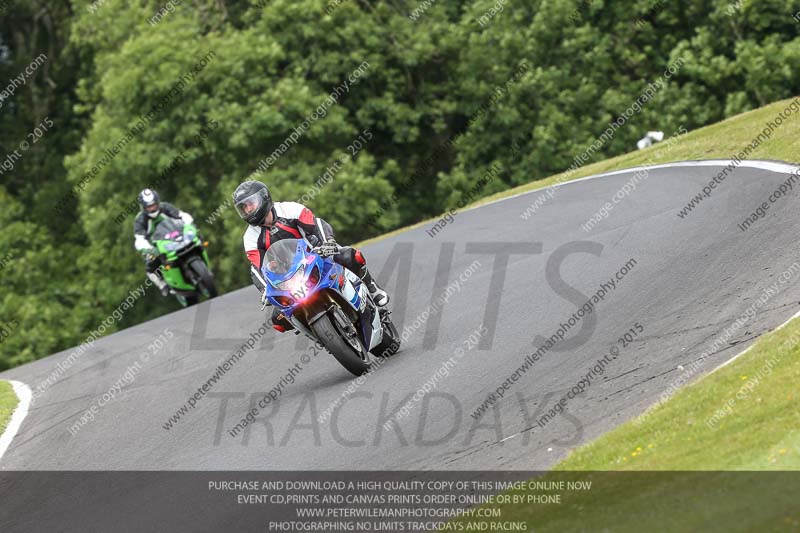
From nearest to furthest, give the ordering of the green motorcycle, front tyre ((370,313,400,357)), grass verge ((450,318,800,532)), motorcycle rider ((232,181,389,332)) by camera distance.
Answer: grass verge ((450,318,800,532)) → motorcycle rider ((232,181,389,332)) → front tyre ((370,313,400,357)) → the green motorcycle

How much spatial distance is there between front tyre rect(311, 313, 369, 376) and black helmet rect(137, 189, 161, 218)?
326 inches

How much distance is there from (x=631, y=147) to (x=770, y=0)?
531 centimetres

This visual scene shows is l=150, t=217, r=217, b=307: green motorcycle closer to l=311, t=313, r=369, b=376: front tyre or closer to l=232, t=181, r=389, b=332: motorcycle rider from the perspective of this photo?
l=232, t=181, r=389, b=332: motorcycle rider

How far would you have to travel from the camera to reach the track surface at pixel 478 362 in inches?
325

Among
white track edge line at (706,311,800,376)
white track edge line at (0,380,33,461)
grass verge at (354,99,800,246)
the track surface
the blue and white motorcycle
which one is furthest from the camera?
grass verge at (354,99,800,246)

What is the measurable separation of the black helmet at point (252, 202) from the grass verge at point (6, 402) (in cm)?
408

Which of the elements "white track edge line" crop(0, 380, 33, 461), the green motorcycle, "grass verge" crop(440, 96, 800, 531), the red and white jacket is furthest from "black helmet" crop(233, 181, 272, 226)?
the green motorcycle

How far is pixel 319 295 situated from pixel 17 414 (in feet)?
15.8

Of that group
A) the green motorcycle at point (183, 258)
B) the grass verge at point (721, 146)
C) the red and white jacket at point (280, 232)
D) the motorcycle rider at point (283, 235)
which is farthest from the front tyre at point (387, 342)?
the green motorcycle at point (183, 258)

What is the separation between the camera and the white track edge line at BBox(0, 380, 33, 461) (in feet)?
36.9

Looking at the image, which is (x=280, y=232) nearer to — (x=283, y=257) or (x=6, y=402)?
(x=283, y=257)

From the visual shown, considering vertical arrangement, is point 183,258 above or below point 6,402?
below

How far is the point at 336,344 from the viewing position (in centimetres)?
967

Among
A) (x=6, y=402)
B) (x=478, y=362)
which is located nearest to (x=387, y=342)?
(x=478, y=362)
